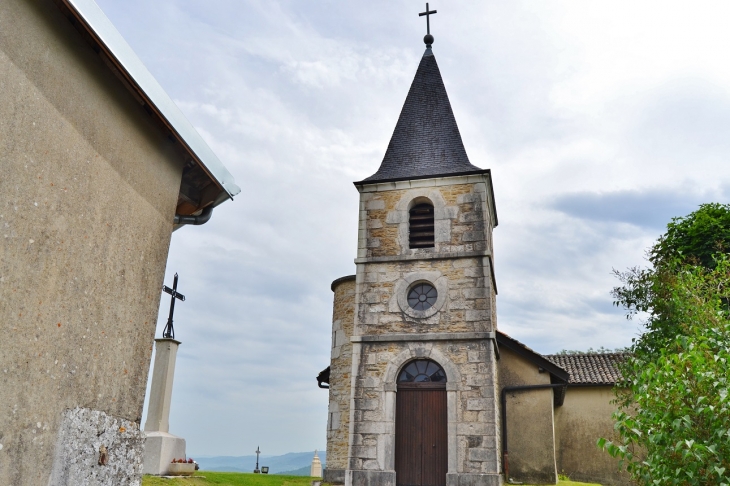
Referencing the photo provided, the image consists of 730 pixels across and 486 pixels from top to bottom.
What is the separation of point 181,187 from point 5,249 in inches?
89.2

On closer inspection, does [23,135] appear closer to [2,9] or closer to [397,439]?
[2,9]

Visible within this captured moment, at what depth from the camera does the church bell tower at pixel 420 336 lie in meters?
11.7

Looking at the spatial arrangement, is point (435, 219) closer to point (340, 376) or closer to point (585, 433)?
point (340, 376)

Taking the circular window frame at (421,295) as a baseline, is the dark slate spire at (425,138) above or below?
above

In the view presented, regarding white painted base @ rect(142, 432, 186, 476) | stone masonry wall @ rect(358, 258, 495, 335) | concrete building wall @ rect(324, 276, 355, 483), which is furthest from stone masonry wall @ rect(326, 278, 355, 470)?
white painted base @ rect(142, 432, 186, 476)

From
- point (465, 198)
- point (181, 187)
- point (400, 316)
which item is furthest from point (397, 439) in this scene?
point (181, 187)

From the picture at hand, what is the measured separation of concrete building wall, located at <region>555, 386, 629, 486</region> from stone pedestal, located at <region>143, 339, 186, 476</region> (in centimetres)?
1184

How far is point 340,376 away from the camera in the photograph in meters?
14.4

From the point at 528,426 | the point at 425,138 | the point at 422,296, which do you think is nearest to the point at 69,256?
the point at 422,296

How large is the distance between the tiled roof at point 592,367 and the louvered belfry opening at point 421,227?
7686mm

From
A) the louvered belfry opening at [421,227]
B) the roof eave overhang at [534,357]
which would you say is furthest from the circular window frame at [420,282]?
the roof eave overhang at [534,357]

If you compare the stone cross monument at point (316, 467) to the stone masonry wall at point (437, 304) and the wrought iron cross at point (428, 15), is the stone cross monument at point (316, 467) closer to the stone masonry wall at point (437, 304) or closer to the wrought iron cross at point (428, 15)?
the stone masonry wall at point (437, 304)

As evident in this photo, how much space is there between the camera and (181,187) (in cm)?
519

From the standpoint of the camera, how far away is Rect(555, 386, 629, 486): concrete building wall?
55.6 ft
